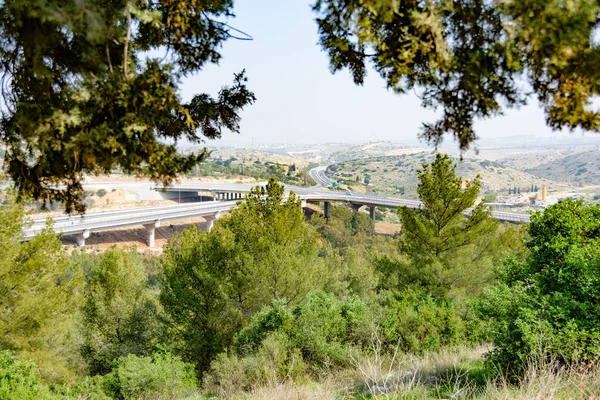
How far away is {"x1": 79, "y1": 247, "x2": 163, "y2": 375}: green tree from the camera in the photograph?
14.1 m

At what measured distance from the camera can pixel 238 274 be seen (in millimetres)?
12180

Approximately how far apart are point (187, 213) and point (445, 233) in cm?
3950

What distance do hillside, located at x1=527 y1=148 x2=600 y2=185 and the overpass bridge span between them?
4373 inches

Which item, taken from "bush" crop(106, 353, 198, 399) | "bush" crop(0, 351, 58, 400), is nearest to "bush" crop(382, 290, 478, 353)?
"bush" crop(106, 353, 198, 399)

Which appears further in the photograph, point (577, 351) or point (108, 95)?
point (577, 351)

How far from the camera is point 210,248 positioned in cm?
1277

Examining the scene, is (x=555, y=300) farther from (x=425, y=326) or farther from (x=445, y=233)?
(x=445, y=233)

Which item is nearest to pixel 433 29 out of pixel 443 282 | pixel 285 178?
pixel 443 282

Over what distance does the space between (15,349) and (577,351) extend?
1124cm

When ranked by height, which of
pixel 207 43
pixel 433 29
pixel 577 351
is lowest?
pixel 577 351

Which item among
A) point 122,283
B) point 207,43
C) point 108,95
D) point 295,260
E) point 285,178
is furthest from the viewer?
point 285,178

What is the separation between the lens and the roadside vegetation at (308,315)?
4730 millimetres

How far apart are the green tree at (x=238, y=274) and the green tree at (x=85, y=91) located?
9.52 meters

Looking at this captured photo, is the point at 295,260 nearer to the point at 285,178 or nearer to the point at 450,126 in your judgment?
the point at 450,126
